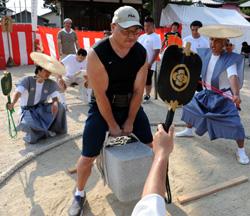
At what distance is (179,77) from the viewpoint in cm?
185

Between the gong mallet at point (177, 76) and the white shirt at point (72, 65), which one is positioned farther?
the white shirt at point (72, 65)

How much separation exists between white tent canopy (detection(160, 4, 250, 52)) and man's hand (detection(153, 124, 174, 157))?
12.8 m

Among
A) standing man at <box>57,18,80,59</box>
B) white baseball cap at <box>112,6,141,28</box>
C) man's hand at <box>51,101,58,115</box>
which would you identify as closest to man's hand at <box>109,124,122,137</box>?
white baseball cap at <box>112,6,141,28</box>

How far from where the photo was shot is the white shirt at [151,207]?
1103mm

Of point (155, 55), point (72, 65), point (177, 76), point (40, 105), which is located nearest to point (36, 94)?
point (40, 105)

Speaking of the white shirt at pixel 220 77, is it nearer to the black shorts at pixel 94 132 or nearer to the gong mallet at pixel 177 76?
the black shorts at pixel 94 132

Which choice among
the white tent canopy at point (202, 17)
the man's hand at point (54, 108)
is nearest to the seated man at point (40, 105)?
the man's hand at point (54, 108)

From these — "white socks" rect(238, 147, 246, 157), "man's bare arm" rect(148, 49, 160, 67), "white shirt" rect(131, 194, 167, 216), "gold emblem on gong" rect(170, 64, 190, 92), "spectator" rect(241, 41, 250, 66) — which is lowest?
"white socks" rect(238, 147, 246, 157)

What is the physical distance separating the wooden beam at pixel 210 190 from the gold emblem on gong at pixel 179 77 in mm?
1457

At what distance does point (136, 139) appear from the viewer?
296cm

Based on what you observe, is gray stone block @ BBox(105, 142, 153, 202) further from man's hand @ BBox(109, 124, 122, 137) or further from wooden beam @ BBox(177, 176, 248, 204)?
wooden beam @ BBox(177, 176, 248, 204)

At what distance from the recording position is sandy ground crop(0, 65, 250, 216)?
2.89 meters

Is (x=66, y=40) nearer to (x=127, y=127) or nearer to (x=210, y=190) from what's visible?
(x=127, y=127)

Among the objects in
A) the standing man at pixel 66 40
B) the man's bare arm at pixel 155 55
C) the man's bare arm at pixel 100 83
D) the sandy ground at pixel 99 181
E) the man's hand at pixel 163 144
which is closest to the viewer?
the man's hand at pixel 163 144
